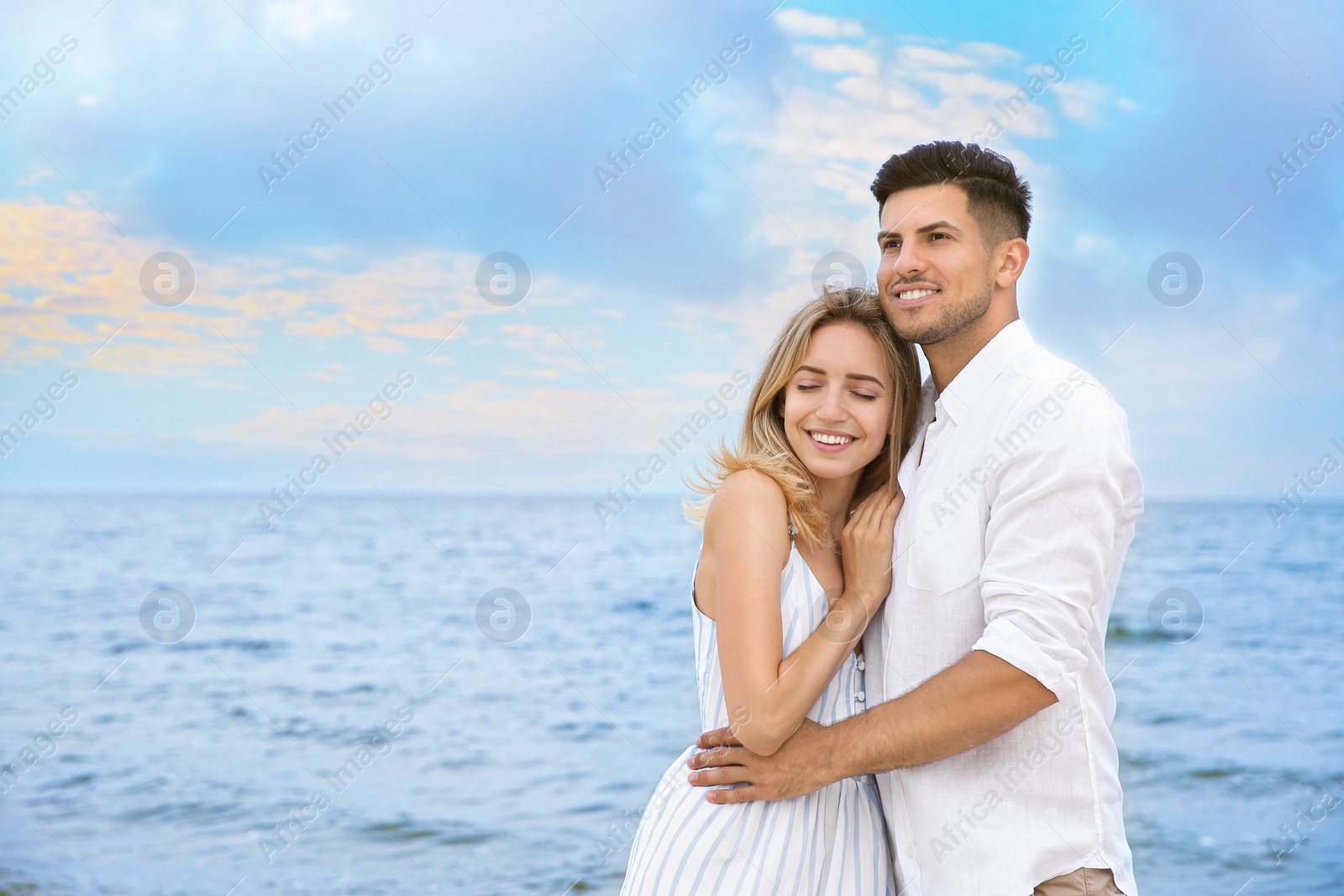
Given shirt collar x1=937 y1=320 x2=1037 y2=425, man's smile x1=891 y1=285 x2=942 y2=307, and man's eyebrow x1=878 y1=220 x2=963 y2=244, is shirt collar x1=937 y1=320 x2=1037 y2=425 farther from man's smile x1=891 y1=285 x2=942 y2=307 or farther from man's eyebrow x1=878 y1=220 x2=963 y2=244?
man's eyebrow x1=878 y1=220 x2=963 y2=244

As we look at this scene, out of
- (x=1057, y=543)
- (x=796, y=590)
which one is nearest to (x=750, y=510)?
(x=796, y=590)

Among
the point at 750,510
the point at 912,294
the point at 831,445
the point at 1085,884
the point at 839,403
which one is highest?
the point at 912,294

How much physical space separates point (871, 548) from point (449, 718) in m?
9.51

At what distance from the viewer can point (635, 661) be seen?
13.3 m

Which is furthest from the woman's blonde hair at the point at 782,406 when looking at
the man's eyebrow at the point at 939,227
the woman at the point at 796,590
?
the man's eyebrow at the point at 939,227

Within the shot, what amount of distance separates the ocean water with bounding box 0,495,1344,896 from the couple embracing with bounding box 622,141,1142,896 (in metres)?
4.83

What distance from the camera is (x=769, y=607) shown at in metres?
2.29

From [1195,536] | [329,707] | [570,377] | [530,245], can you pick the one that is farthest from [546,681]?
[1195,536]

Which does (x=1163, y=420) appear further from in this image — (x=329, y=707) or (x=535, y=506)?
(x=535, y=506)

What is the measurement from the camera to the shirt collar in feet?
7.70

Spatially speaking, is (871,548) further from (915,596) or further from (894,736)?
(894,736)

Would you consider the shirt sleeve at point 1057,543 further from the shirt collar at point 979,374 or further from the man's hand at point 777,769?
the man's hand at point 777,769

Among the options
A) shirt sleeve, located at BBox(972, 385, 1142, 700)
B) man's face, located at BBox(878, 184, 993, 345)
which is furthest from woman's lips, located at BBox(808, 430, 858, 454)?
shirt sleeve, located at BBox(972, 385, 1142, 700)

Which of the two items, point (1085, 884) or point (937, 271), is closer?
point (1085, 884)
